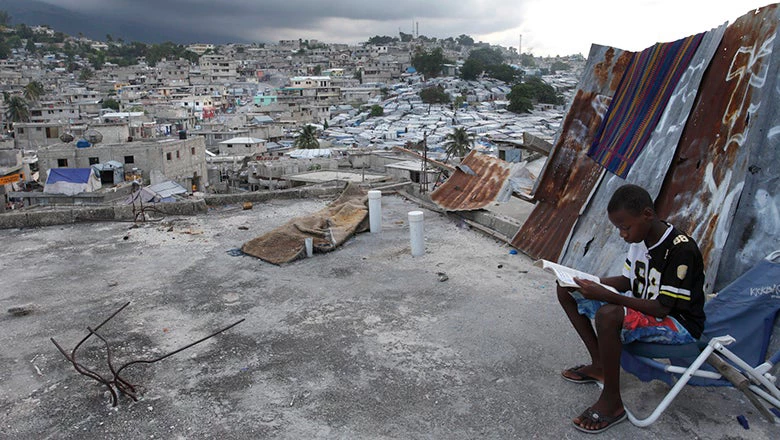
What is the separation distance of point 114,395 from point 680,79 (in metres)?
5.53

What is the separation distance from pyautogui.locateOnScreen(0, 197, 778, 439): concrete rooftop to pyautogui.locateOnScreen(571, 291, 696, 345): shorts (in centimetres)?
54

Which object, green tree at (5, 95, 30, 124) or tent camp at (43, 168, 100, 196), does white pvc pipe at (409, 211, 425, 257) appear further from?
green tree at (5, 95, 30, 124)

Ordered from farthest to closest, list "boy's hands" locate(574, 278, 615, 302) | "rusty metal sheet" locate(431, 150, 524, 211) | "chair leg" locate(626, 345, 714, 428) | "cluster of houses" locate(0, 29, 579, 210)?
"cluster of houses" locate(0, 29, 579, 210), "rusty metal sheet" locate(431, 150, 524, 211), "boy's hands" locate(574, 278, 615, 302), "chair leg" locate(626, 345, 714, 428)

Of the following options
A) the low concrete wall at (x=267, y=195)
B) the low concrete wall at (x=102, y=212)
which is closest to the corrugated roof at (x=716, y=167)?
the low concrete wall at (x=267, y=195)

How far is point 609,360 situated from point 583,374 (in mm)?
630

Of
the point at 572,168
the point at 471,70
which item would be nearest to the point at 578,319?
the point at 572,168

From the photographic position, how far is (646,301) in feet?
10.2

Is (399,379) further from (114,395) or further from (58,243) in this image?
(58,243)

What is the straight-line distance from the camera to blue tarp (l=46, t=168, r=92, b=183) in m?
21.8

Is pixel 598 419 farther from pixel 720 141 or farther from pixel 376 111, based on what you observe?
pixel 376 111

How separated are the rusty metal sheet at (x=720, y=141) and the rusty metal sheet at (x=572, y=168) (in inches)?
51.5

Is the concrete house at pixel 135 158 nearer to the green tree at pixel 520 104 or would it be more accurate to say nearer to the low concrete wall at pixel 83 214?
the low concrete wall at pixel 83 214

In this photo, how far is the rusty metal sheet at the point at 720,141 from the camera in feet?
14.2

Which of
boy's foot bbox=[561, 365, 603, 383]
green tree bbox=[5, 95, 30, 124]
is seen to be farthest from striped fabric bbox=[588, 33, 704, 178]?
green tree bbox=[5, 95, 30, 124]
